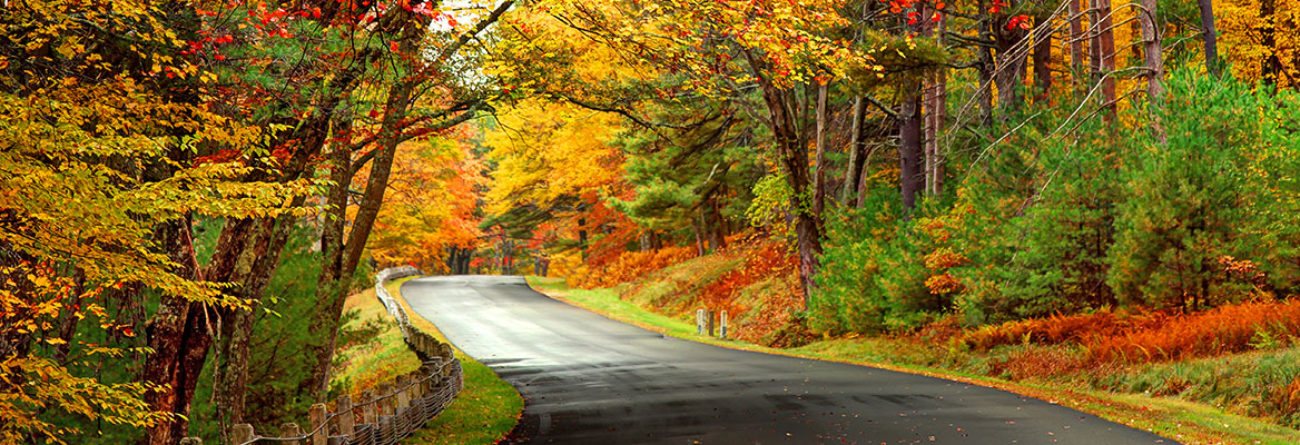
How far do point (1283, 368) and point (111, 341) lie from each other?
1336 cm

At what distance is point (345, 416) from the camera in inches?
350

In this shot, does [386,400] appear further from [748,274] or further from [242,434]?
[748,274]

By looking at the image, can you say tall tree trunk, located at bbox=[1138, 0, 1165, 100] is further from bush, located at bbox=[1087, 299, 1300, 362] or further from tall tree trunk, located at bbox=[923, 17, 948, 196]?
tall tree trunk, located at bbox=[923, 17, 948, 196]

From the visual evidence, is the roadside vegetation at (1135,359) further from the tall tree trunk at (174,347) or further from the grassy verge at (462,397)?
the tall tree trunk at (174,347)

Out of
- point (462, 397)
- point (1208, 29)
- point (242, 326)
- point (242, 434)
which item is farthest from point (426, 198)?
point (242, 434)

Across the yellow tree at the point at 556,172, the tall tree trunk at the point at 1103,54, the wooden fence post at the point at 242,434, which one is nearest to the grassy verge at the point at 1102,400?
the tall tree trunk at the point at 1103,54

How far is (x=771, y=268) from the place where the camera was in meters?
32.6

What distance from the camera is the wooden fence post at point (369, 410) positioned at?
9.55m

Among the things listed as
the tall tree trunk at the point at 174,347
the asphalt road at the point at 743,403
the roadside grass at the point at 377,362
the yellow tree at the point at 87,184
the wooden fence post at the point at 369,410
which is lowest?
the roadside grass at the point at 377,362

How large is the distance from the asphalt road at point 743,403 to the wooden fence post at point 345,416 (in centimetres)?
237

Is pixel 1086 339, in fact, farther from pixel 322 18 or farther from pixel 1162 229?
pixel 322 18

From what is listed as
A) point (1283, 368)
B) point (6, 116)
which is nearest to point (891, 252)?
point (1283, 368)

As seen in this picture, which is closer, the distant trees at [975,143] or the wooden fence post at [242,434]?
the wooden fence post at [242,434]

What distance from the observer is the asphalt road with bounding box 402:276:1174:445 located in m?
10.1
